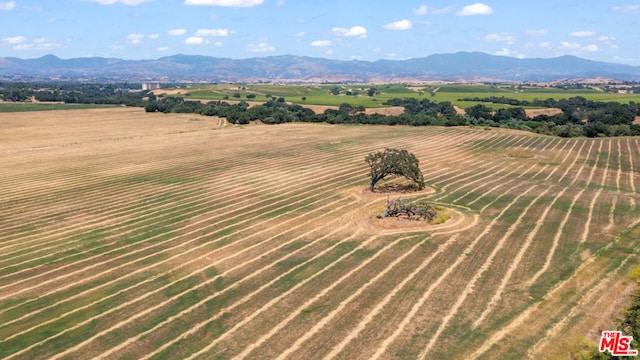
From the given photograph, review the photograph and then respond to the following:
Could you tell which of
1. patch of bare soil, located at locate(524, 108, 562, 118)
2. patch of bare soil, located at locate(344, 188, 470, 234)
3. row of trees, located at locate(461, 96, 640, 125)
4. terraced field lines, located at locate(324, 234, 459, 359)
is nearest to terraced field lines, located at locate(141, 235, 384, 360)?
patch of bare soil, located at locate(344, 188, 470, 234)

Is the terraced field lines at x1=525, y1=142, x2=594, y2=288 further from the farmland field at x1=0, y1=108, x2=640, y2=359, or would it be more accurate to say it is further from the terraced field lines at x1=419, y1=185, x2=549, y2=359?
the terraced field lines at x1=419, y1=185, x2=549, y2=359

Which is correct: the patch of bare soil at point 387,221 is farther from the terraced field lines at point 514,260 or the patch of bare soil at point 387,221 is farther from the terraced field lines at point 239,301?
the terraced field lines at point 514,260

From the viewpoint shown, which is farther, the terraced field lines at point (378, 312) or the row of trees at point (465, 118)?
the row of trees at point (465, 118)

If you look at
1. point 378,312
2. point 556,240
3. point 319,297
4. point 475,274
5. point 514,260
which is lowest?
point 319,297

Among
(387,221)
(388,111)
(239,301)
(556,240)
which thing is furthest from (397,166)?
(388,111)

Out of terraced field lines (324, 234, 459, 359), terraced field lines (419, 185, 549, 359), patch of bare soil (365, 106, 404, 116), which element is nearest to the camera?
terraced field lines (324, 234, 459, 359)

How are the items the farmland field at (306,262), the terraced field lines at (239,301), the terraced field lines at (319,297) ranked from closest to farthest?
the terraced field lines at (319,297) < the terraced field lines at (239,301) < the farmland field at (306,262)

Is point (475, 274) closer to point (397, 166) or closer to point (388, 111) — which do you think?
point (397, 166)

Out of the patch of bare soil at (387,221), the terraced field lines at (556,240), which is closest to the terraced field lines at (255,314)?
the patch of bare soil at (387,221)

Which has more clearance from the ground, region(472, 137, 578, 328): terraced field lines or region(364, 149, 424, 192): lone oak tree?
region(364, 149, 424, 192): lone oak tree
